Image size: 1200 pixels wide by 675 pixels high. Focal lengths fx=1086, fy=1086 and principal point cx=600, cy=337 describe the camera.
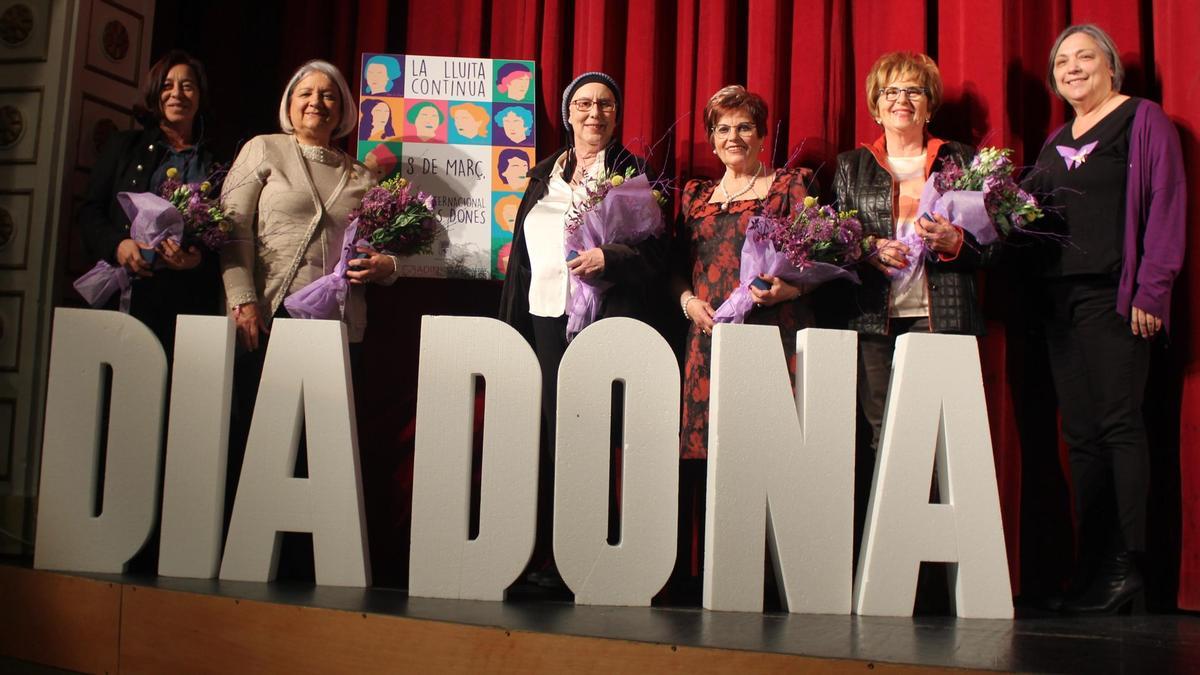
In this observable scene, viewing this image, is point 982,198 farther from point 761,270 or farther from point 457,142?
point 457,142

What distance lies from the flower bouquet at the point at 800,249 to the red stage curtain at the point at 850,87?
2.27 ft

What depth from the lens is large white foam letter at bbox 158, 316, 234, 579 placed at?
2832 millimetres

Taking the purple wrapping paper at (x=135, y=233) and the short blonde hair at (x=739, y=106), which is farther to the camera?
the short blonde hair at (x=739, y=106)

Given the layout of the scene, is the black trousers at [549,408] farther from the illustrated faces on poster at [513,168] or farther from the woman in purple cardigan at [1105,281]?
the woman in purple cardigan at [1105,281]

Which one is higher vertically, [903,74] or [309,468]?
[903,74]

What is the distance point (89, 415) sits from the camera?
2.91m

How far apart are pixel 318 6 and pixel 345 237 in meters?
1.64

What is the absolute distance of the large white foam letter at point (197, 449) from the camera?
283 centimetres

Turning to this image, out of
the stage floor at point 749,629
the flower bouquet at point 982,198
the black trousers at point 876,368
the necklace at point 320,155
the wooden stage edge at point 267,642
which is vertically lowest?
the wooden stage edge at point 267,642

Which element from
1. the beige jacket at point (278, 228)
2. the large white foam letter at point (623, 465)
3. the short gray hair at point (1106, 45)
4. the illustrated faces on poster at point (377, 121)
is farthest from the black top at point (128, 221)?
the short gray hair at point (1106, 45)

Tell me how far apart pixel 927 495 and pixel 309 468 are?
1.56 m

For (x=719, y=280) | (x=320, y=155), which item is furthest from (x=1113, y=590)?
(x=320, y=155)

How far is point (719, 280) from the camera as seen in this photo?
320cm

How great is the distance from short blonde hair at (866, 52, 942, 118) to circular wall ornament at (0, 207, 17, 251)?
2.84 meters
